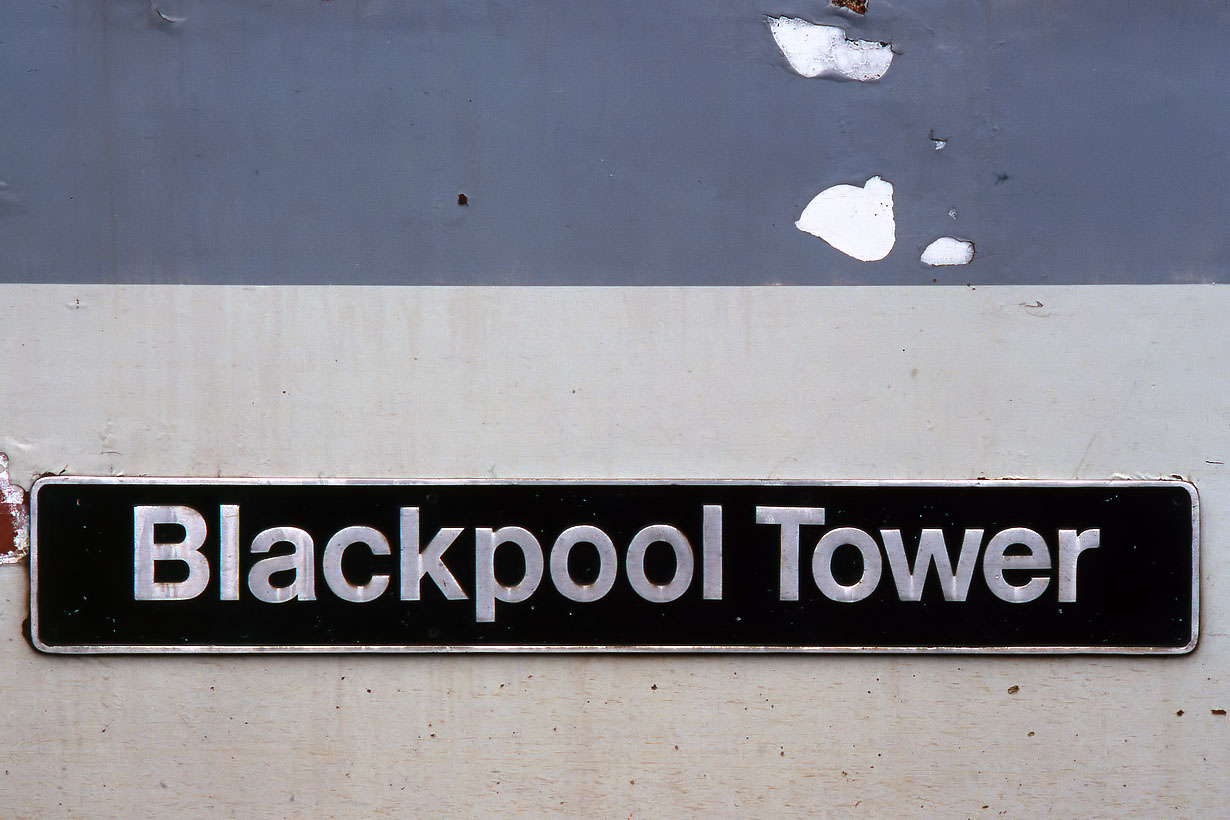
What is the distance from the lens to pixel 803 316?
1.29 meters

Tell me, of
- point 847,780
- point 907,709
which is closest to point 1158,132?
point 907,709

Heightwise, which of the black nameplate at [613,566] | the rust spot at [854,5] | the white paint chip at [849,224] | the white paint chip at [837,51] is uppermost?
the rust spot at [854,5]

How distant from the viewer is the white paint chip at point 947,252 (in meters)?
1.29

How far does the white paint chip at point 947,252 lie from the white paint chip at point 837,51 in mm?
299

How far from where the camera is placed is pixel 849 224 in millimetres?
1287

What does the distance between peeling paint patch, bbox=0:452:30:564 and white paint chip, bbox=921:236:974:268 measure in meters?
1.59

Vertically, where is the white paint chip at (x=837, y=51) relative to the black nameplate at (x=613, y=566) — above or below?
above

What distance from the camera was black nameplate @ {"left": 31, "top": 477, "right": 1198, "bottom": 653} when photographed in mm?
1279

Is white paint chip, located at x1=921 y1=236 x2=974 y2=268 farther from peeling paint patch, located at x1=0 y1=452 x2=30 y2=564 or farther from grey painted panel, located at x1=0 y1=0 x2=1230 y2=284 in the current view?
peeling paint patch, located at x1=0 y1=452 x2=30 y2=564

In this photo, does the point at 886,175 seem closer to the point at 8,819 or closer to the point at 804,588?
the point at 804,588

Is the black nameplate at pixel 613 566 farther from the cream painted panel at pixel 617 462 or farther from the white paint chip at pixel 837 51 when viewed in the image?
the white paint chip at pixel 837 51

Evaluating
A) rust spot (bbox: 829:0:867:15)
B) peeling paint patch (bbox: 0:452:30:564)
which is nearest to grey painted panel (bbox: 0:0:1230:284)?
rust spot (bbox: 829:0:867:15)

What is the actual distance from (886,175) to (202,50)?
116cm

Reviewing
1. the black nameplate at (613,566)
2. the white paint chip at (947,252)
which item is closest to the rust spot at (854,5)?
the white paint chip at (947,252)
